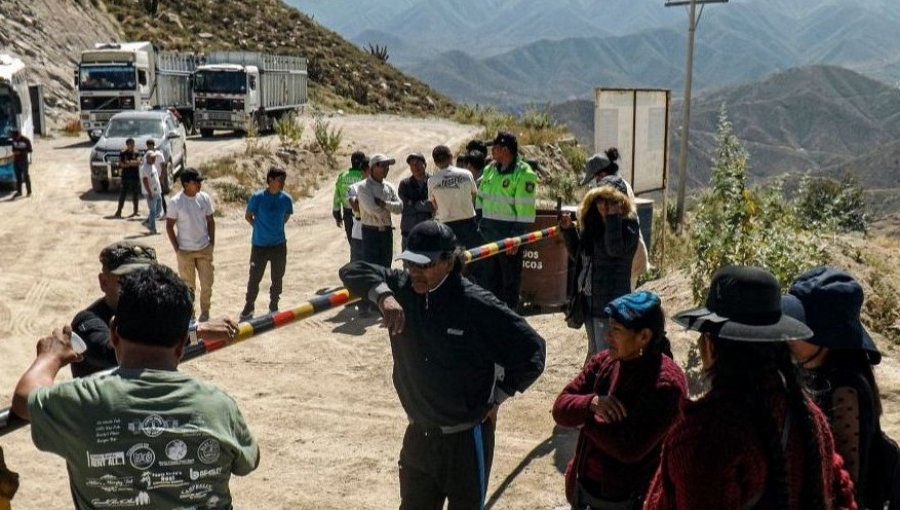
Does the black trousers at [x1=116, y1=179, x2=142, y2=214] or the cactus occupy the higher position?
the cactus

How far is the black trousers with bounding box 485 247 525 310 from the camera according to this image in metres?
9.22

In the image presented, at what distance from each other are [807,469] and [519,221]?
6.41 m

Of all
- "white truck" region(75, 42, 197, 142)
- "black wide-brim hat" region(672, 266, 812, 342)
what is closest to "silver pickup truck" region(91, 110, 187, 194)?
"white truck" region(75, 42, 197, 142)

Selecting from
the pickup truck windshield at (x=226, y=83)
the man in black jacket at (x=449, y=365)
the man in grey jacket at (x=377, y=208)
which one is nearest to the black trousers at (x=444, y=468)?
the man in black jacket at (x=449, y=365)

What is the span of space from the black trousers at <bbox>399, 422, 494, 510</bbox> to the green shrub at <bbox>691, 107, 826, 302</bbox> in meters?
4.68

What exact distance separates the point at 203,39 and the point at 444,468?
182 ft

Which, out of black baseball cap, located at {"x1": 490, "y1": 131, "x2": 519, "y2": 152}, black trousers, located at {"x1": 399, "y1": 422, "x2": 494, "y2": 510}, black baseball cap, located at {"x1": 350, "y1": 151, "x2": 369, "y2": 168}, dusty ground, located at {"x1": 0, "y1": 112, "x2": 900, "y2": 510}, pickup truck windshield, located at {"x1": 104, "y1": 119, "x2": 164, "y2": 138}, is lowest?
dusty ground, located at {"x1": 0, "y1": 112, "x2": 900, "y2": 510}

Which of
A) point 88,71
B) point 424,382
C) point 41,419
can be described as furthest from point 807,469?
point 88,71

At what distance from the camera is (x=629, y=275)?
6289 mm

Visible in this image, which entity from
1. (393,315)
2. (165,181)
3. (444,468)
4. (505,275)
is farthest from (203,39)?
(444,468)

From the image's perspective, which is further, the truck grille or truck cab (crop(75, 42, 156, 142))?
the truck grille

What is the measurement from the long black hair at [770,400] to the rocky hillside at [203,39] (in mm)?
38229

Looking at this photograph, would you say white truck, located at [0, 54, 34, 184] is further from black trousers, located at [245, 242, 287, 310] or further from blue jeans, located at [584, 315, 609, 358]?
blue jeans, located at [584, 315, 609, 358]

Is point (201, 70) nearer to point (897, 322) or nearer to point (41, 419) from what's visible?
point (897, 322)
